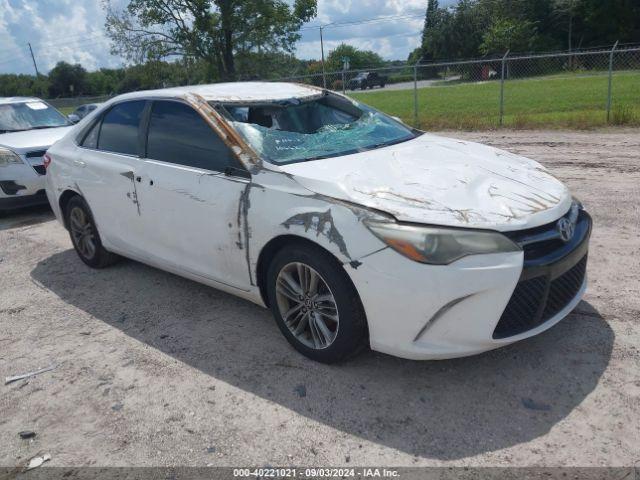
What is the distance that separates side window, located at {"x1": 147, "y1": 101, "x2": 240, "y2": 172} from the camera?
3.80 metres


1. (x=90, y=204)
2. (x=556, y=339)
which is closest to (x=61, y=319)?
(x=90, y=204)

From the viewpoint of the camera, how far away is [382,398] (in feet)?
10.1

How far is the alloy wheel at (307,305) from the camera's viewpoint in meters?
3.24

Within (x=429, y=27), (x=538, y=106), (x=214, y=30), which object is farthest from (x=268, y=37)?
(x=429, y=27)

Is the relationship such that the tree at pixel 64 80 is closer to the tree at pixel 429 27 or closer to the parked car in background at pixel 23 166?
the tree at pixel 429 27

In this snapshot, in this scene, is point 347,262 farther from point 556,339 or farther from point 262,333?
point 556,339

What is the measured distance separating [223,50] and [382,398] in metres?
31.5

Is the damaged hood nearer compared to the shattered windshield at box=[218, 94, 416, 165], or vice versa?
the damaged hood

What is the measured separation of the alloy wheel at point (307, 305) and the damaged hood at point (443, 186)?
0.52 metres

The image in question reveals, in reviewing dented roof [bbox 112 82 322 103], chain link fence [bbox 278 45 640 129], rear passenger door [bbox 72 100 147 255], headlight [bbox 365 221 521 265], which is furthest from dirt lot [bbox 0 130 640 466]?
chain link fence [bbox 278 45 640 129]

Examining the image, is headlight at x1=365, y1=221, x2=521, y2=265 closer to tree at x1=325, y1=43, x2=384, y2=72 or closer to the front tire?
the front tire

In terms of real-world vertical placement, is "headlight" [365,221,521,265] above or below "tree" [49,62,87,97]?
below

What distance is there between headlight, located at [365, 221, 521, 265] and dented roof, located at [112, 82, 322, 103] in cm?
189

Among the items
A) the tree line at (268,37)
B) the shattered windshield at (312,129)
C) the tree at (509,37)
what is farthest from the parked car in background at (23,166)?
the tree at (509,37)
